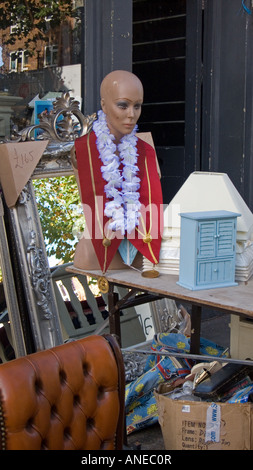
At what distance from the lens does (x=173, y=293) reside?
285 cm

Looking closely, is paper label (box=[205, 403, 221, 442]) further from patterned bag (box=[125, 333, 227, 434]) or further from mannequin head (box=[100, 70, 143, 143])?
mannequin head (box=[100, 70, 143, 143])

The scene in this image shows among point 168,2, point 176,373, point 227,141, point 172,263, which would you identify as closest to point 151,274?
point 172,263

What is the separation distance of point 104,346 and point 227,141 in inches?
147

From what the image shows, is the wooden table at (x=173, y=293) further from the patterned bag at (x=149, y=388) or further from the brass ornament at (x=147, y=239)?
the patterned bag at (x=149, y=388)

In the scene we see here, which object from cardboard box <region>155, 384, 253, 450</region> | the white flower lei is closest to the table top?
the white flower lei

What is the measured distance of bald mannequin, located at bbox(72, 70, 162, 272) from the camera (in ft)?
10.4

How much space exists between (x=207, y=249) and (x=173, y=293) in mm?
256

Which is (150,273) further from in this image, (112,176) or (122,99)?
(122,99)

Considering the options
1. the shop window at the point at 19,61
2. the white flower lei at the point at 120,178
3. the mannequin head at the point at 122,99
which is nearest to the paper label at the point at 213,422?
the white flower lei at the point at 120,178

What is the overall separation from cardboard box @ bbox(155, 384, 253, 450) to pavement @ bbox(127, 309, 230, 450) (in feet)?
1.27

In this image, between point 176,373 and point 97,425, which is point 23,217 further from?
point 97,425

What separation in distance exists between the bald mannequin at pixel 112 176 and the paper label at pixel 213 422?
75cm

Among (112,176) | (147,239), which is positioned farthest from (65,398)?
(112,176)

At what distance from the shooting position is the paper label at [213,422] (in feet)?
9.40
